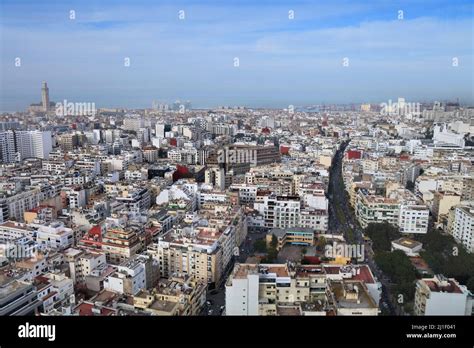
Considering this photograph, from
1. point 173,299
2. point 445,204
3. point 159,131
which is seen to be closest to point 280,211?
point 445,204

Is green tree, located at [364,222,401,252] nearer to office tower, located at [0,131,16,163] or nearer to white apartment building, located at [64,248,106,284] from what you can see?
white apartment building, located at [64,248,106,284]

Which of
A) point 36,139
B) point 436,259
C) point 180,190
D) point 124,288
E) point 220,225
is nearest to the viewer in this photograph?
point 124,288

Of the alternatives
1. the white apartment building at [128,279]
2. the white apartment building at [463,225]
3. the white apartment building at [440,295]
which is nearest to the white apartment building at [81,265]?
the white apartment building at [128,279]

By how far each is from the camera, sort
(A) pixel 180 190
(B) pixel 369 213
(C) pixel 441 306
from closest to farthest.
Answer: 1. (C) pixel 441 306
2. (B) pixel 369 213
3. (A) pixel 180 190

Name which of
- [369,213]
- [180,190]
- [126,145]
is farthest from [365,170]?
[126,145]

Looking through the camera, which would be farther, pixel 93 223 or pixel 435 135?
pixel 435 135
